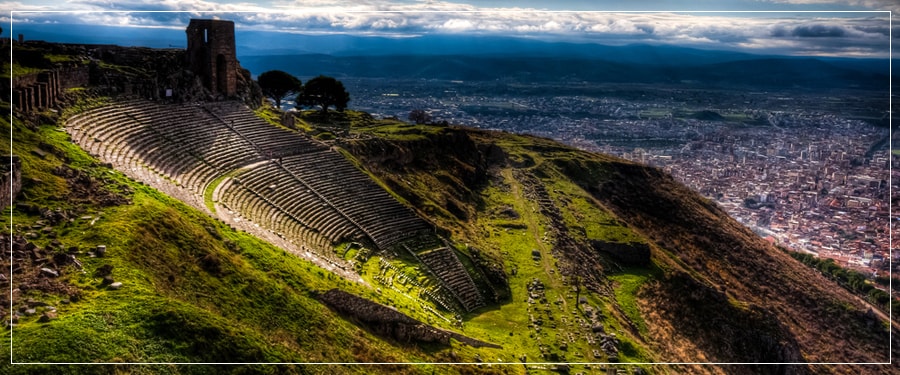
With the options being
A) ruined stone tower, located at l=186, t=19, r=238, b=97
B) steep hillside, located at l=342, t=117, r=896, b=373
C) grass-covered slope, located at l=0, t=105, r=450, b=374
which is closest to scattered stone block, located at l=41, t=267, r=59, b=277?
grass-covered slope, located at l=0, t=105, r=450, b=374

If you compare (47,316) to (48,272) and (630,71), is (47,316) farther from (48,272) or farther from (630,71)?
(630,71)

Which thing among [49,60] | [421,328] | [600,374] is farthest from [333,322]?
[49,60]

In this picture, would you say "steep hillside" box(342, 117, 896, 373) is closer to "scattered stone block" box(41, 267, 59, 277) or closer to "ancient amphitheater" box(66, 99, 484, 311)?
"ancient amphitheater" box(66, 99, 484, 311)

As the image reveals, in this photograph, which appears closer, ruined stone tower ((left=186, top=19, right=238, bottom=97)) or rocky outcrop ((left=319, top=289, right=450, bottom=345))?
rocky outcrop ((left=319, top=289, right=450, bottom=345))

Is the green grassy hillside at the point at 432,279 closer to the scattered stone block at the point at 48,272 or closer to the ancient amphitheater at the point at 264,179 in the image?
the scattered stone block at the point at 48,272

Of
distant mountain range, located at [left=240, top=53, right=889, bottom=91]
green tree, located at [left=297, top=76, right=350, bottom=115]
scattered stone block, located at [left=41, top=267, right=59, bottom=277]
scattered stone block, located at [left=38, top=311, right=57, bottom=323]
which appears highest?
distant mountain range, located at [left=240, top=53, right=889, bottom=91]

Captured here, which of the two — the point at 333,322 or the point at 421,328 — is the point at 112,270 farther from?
the point at 421,328

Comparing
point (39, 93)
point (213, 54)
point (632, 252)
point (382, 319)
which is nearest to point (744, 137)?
point (632, 252)
